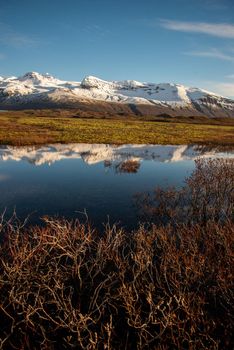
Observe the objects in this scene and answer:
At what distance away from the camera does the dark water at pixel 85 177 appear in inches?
1253

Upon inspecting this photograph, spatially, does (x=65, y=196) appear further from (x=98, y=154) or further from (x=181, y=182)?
(x=98, y=154)

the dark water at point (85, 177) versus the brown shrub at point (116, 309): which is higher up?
the brown shrub at point (116, 309)

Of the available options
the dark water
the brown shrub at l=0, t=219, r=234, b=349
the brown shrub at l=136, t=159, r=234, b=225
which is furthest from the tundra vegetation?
the brown shrub at l=136, t=159, r=234, b=225

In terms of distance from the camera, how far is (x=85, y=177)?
45469mm

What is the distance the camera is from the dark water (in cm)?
3183

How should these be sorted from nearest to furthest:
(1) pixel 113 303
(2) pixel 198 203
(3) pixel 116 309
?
(3) pixel 116 309
(1) pixel 113 303
(2) pixel 198 203

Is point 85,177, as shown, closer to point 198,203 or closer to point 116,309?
point 198,203

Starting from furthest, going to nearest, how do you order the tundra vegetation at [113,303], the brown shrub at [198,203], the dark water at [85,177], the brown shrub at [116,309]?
the dark water at [85,177] → the brown shrub at [198,203] → the brown shrub at [116,309] → the tundra vegetation at [113,303]

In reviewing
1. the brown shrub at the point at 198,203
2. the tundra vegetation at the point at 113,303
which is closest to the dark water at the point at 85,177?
the brown shrub at the point at 198,203

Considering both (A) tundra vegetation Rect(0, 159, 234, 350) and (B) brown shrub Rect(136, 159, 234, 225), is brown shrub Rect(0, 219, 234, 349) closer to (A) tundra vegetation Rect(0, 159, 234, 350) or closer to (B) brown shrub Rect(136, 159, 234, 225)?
(A) tundra vegetation Rect(0, 159, 234, 350)

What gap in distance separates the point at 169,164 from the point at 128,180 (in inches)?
570

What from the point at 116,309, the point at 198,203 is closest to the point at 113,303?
the point at 116,309

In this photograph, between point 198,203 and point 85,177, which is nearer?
point 198,203

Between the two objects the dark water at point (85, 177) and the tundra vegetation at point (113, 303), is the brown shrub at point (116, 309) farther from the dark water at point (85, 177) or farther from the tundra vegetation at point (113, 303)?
the dark water at point (85, 177)
